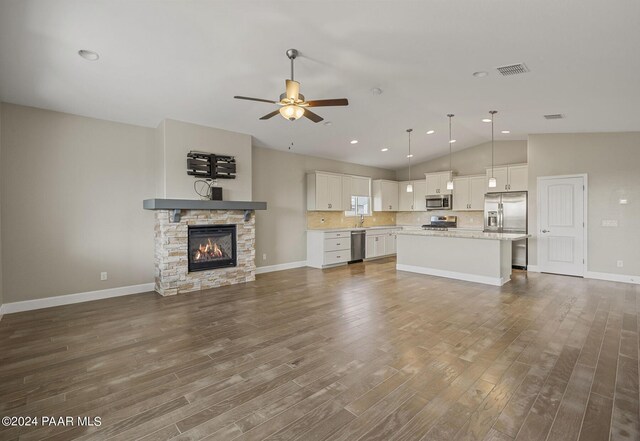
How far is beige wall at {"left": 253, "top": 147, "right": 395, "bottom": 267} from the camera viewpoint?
6.97 meters

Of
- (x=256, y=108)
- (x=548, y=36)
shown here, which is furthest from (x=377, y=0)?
(x=256, y=108)

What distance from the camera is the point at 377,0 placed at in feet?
8.45

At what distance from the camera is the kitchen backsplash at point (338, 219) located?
319 inches

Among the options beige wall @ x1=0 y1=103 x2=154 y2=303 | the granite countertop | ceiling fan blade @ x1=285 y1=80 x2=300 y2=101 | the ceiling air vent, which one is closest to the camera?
ceiling fan blade @ x1=285 y1=80 x2=300 y2=101

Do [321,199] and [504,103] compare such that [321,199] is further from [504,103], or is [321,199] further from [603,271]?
[603,271]

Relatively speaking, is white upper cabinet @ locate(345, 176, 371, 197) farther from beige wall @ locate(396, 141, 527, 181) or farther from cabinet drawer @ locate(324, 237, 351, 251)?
beige wall @ locate(396, 141, 527, 181)

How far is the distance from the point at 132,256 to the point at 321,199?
427 centimetres

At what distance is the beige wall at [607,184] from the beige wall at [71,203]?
8.21m

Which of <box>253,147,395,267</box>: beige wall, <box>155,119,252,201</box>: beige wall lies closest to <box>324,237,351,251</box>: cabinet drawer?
<box>253,147,395,267</box>: beige wall

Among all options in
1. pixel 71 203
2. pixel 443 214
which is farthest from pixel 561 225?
pixel 71 203

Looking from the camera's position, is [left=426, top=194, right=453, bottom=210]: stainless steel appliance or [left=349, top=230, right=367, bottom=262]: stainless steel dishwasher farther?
[left=426, top=194, right=453, bottom=210]: stainless steel appliance

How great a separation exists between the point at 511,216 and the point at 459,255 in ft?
7.47

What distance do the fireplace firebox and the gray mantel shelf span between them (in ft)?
1.44

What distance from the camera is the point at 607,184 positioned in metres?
5.94
